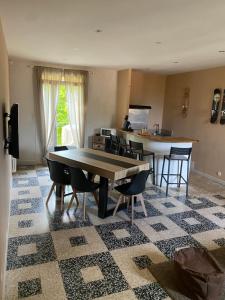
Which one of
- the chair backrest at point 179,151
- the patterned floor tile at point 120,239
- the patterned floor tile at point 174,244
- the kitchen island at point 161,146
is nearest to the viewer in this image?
the patterned floor tile at point 174,244

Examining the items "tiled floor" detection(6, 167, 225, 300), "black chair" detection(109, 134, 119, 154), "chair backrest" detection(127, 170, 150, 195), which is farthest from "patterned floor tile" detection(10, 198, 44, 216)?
"black chair" detection(109, 134, 119, 154)

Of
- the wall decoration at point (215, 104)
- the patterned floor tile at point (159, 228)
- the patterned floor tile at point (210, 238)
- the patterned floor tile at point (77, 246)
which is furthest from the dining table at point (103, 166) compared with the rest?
the wall decoration at point (215, 104)

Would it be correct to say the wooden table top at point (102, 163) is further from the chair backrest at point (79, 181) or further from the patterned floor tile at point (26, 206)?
the patterned floor tile at point (26, 206)

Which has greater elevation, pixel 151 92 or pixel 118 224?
pixel 151 92

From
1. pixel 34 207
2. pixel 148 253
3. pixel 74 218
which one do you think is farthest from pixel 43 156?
pixel 148 253

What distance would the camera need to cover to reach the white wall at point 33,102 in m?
5.90

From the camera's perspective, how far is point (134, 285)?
7.56 ft

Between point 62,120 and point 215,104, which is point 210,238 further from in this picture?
point 62,120

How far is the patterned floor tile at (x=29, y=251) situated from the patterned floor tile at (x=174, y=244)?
130cm

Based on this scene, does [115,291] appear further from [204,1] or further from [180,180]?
Result: [180,180]

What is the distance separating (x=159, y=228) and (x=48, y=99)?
4.38 meters

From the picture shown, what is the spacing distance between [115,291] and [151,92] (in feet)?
19.2

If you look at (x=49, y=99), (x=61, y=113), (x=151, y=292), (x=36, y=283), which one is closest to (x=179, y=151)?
(x=151, y=292)

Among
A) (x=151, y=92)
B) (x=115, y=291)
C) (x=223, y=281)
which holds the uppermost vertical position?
(x=151, y=92)
